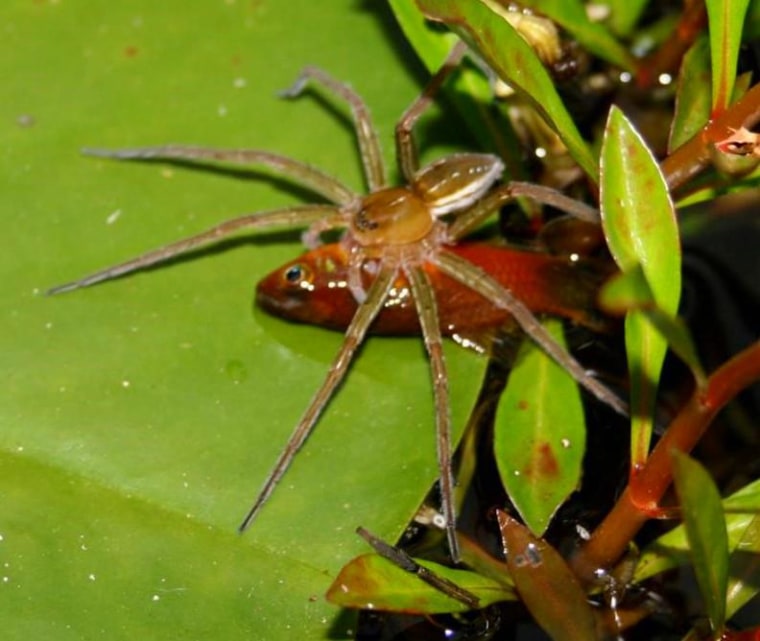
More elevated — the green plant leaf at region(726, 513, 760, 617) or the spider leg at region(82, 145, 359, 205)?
the spider leg at region(82, 145, 359, 205)

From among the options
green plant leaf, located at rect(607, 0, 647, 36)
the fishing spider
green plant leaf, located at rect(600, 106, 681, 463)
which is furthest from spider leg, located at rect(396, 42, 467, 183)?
green plant leaf, located at rect(600, 106, 681, 463)

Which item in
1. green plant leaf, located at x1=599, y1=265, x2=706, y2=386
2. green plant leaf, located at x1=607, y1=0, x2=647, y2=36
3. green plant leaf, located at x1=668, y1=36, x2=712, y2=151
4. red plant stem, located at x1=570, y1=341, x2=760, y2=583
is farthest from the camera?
green plant leaf, located at x1=607, y1=0, x2=647, y2=36

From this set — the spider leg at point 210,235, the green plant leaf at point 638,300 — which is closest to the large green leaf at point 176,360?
the spider leg at point 210,235

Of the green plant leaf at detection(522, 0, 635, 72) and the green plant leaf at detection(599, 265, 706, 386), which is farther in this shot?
the green plant leaf at detection(522, 0, 635, 72)

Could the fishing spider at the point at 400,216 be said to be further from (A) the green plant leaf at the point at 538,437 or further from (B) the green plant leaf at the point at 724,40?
(B) the green plant leaf at the point at 724,40

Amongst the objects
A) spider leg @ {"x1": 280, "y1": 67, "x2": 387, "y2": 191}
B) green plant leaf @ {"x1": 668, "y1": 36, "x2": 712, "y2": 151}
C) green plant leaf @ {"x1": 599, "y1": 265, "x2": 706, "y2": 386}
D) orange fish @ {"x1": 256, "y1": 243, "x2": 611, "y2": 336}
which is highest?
green plant leaf @ {"x1": 599, "y1": 265, "x2": 706, "y2": 386}

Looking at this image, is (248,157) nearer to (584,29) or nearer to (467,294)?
(467,294)

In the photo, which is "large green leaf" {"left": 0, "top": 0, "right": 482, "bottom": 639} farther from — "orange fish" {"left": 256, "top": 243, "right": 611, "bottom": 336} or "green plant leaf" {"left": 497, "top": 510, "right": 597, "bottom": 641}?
"green plant leaf" {"left": 497, "top": 510, "right": 597, "bottom": 641}
